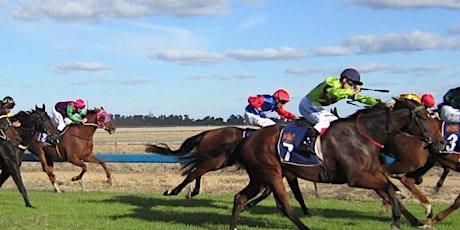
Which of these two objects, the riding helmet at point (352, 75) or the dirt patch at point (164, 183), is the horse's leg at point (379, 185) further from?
the dirt patch at point (164, 183)

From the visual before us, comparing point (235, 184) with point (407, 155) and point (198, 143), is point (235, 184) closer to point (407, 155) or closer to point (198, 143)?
point (198, 143)

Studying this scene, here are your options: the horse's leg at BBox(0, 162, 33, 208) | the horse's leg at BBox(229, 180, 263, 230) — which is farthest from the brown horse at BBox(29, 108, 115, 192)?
the horse's leg at BBox(229, 180, 263, 230)

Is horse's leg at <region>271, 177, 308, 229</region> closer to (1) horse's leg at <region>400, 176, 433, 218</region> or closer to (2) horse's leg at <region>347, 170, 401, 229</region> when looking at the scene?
(2) horse's leg at <region>347, 170, 401, 229</region>

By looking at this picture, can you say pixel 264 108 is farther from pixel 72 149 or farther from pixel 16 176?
pixel 72 149

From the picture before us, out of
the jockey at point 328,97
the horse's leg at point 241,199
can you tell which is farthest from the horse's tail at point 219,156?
the jockey at point 328,97

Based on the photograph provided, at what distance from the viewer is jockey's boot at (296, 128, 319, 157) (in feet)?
30.6

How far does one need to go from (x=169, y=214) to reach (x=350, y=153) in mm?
3632

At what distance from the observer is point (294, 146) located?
9461 mm

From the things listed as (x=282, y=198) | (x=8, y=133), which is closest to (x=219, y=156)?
(x=282, y=198)

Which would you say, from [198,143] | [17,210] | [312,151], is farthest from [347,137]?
[17,210]

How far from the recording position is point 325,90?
983 centimetres

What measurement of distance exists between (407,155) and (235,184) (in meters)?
6.89

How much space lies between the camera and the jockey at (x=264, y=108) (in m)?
12.4

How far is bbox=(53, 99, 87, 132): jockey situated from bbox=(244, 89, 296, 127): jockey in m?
6.25
